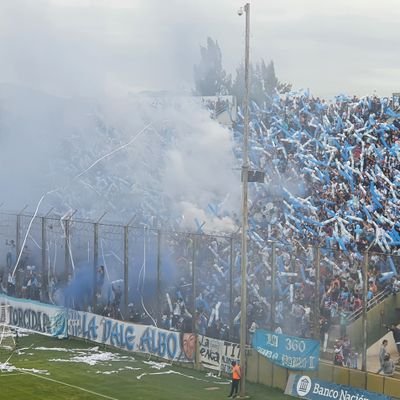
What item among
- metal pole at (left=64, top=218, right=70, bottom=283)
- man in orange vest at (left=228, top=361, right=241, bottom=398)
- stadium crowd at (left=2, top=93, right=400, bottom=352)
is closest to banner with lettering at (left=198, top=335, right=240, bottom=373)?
stadium crowd at (left=2, top=93, right=400, bottom=352)

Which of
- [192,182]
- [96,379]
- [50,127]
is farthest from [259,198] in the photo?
[50,127]

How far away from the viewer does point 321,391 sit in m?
25.2

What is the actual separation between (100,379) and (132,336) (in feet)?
14.2

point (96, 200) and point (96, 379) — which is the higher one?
point (96, 200)

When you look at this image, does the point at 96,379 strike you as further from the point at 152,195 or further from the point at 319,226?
the point at 152,195

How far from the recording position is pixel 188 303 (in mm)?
31938

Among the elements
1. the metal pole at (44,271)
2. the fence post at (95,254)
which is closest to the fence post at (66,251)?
the metal pole at (44,271)

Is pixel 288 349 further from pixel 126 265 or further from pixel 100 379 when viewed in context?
pixel 126 265

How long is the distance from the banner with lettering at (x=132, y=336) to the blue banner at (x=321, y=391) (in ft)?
14.7

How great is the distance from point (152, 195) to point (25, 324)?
855 cm

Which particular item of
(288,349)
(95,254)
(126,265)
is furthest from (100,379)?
(95,254)

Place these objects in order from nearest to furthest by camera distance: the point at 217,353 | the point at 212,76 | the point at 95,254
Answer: the point at 217,353 < the point at 95,254 < the point at 212,76

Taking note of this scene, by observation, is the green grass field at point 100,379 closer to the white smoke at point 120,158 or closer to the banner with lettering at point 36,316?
the banner with lettering at point 36,316

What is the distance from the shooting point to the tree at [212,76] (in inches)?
2480
